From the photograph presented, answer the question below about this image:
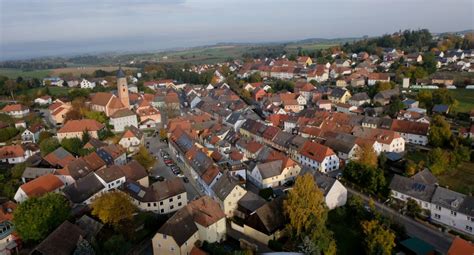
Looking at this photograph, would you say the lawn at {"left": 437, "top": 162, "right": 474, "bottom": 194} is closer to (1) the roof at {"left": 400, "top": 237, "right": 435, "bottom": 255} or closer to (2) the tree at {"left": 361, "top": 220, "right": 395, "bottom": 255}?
(1) the roof at {"left": 400, "top": 237, "right": 435, "bottom": 255}

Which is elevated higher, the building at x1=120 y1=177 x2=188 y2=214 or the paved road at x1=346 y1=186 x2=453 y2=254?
the building at x1=120 y1=177 x2=188 y2=214

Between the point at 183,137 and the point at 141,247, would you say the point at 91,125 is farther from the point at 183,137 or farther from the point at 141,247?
the point at 141,247

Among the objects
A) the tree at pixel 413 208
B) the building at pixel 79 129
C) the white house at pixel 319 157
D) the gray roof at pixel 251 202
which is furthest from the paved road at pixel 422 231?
the building at pixel 79 129

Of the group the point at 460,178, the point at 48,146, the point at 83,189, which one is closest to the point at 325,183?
the point at 460,178

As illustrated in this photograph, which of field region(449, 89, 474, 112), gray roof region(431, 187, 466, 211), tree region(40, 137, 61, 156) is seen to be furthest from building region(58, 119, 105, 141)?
field region(449, 89, 474, 112)

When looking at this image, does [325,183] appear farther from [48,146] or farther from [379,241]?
[48,146]

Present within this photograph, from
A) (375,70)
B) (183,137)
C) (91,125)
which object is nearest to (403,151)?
(183,137)
